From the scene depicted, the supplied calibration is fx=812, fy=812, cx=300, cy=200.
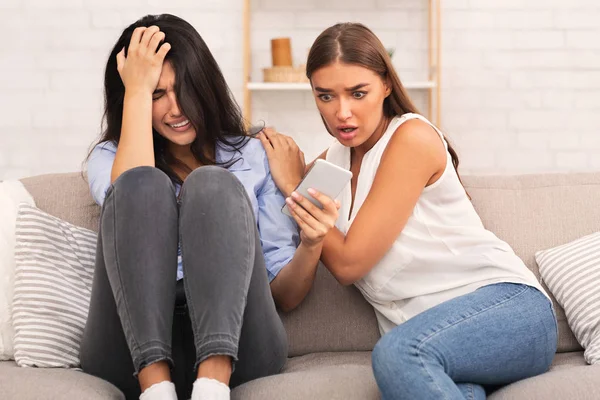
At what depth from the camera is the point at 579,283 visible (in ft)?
5.97

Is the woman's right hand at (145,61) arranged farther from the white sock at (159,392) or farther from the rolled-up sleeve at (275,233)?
the white sock at (159,392)

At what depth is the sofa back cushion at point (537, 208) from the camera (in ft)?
6.45

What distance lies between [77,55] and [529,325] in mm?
2602

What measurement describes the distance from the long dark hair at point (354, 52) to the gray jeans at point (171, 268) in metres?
0.41

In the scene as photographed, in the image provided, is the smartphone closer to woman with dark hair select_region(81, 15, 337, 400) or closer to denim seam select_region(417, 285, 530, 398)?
woman with dark hair select_region(81, 15, 337, 400)

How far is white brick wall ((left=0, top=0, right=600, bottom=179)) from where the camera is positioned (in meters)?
3.54

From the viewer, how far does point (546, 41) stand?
3570mm

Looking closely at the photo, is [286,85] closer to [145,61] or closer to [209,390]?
[145,61]

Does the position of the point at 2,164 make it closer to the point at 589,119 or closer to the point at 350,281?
the point at 350,281

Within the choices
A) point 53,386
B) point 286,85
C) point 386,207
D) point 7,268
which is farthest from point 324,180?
point 286,85

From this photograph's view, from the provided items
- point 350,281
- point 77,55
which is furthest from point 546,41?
point 350,281

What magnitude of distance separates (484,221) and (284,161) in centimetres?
52

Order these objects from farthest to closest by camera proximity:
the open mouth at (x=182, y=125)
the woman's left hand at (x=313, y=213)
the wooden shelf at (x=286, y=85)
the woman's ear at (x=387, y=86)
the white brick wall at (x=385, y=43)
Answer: the white brick wall at (x=385, y=43)
the wooden shelf at (x=286, y=85)
the open mouth at (x=182, y=125)
the woman's ear at (x=387, y=86)
the woman's left hand at (x=313, y=213)

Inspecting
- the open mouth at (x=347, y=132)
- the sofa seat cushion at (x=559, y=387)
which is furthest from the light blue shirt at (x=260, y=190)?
the sofa seat cushion at (x=559, y=387)
